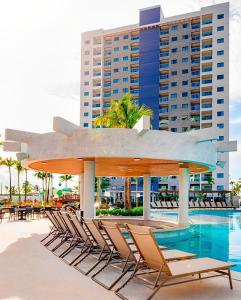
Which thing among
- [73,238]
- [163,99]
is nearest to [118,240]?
[73,238]

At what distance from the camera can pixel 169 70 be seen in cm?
7588

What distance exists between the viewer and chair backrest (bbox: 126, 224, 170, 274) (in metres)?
5.17

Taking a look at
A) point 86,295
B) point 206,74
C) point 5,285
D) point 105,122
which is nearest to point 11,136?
point 5,285

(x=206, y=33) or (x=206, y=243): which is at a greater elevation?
(x=206, y=33)

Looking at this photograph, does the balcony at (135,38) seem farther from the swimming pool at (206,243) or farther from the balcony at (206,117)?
the swimming pool at (206,243)

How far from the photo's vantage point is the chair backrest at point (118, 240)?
6.10 metres

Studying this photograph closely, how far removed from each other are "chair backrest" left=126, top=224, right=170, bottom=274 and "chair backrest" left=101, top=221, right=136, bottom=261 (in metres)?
0.42

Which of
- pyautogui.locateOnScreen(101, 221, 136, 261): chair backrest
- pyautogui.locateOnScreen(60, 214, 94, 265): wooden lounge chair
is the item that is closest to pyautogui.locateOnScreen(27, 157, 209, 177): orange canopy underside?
pyautogui.locateOnScreen(60, 214, 94, 265): wooden lounge chair

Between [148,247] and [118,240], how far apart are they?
1075 millimetres

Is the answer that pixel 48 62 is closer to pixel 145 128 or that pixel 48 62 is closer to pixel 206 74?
pixel 145 128

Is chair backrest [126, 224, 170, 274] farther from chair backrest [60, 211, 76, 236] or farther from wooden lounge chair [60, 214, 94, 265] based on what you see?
chair backrest [60, 211, 76, 236]

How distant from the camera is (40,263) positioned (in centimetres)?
789

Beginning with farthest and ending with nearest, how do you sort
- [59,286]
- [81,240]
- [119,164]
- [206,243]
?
[119,164]
[206,243]
[81,240]
[59,286]

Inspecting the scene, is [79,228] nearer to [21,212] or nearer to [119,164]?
[119,164]
